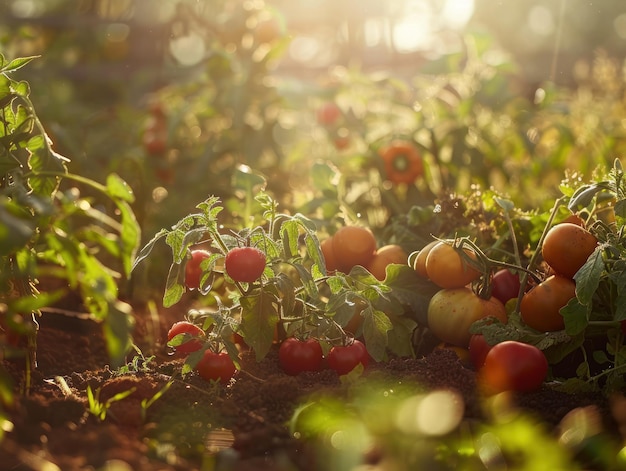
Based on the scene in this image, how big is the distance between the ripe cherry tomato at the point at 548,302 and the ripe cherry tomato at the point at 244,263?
0.77m

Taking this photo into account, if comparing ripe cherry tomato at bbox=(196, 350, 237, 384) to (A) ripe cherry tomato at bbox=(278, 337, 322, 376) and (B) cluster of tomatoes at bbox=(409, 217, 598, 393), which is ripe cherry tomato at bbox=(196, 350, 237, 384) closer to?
(A) ripe cherry tomato at bbox=(278, 337, 322, 376)

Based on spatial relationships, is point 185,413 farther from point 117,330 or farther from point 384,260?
point 384,260

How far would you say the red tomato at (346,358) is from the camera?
6.62 feet

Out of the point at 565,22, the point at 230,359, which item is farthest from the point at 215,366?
the point at 565,22

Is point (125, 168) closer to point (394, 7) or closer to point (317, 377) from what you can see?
point (317, 377)

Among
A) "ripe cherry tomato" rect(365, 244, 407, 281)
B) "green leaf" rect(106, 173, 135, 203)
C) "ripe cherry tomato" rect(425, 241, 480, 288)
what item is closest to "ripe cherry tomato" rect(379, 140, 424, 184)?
"ripe cherry tomato" rect(365, 244, 407, 281)

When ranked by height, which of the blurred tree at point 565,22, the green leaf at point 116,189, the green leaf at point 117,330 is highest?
the green leaf at point 116,189

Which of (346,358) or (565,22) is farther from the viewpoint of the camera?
(565,22)

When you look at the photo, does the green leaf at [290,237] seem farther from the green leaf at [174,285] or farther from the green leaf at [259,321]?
the green leaf at [174,285]

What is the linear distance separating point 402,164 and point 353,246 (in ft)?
4.09

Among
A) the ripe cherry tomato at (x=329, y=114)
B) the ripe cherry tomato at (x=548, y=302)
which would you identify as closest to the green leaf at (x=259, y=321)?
the ripe cherry tomato at (x=548, y=302)

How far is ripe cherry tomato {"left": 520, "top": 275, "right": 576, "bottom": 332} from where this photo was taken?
205 centimetres

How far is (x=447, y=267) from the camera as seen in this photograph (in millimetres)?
2186

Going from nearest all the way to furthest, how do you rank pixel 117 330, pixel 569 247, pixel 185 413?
pixel 117 330
pixel 185 413
pixel 569 247
